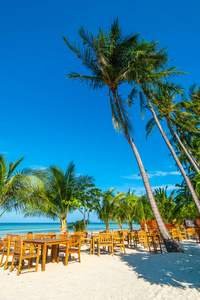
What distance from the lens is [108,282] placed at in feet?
13.2

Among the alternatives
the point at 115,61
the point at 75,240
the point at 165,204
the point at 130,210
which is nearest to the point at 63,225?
the point at 75,240

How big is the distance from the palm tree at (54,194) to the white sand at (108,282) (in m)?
4.98

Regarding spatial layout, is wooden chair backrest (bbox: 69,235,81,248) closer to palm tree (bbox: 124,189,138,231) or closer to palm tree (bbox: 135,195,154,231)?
palm tree (bbox: 124,189,138,231)

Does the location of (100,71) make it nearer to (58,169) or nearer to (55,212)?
(58,169)

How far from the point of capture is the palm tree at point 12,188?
892 centimetres

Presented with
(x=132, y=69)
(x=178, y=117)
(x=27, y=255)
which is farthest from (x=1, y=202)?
(x=178, y=117)

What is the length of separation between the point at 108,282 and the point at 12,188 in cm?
715

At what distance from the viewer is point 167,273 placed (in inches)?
171

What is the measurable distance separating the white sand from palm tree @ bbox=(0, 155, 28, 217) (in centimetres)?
445

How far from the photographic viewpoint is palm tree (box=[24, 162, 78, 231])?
978 centimetres

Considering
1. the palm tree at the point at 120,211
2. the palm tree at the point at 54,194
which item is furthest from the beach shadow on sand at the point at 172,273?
the palm tree at the point at 120,211

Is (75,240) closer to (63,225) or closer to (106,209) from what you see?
(63,225)

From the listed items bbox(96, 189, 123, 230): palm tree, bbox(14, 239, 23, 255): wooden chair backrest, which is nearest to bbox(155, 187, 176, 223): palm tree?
bbox(96, 189, 123, 230): palm tree

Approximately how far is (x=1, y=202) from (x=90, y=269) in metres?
6.25
